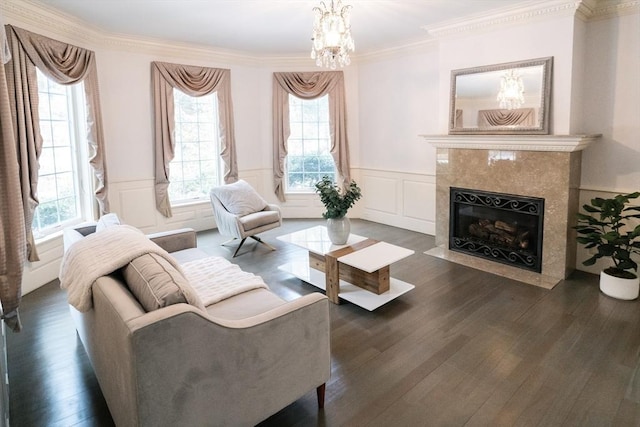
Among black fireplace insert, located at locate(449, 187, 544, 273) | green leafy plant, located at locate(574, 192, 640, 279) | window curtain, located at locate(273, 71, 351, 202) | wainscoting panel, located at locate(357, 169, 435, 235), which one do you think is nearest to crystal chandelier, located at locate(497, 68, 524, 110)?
black fireplace insert, located at locate(449, 187, 544, 273)

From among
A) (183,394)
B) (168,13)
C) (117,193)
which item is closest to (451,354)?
(183,394)

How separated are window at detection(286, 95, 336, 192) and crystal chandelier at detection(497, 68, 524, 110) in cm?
304

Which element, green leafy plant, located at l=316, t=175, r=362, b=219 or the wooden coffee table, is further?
green leafy plant, located at l=316, t=175, r=362, b=219

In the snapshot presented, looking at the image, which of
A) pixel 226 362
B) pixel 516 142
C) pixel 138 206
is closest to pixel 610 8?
pixel 516 142

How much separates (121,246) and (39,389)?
3.52 feet

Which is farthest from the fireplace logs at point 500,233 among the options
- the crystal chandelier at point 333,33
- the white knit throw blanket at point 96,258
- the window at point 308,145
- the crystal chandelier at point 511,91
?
the white knit throw blanket at point 96,258

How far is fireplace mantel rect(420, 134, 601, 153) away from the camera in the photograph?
147 inches

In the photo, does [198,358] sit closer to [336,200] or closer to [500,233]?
[336,200]

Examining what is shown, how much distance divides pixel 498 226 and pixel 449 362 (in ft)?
7.76

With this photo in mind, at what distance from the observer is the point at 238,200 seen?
17.0ft

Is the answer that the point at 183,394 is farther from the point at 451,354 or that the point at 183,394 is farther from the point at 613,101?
the point at 613,101

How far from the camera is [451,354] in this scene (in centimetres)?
272

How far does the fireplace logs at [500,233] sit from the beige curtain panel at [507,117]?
110cm

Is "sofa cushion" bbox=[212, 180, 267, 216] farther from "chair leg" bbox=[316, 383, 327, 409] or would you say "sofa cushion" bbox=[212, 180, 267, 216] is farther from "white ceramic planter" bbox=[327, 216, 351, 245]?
"chair leg" bbox=[316, 383, 327, 409]
